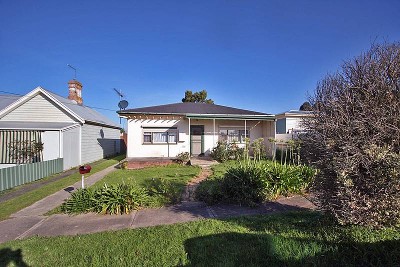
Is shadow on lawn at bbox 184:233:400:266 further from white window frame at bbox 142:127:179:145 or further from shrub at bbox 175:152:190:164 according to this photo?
white window frame at bbox 142:127:179:145

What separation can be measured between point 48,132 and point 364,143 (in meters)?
13.6

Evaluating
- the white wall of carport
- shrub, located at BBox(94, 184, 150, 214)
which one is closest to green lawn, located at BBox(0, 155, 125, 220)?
Answer: shrub, located at BBox(94, 184, 150, 214)

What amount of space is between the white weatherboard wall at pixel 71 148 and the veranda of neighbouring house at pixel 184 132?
10.6ft

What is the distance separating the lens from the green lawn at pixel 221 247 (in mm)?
2922

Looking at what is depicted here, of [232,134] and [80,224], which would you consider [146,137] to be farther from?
[80,224]

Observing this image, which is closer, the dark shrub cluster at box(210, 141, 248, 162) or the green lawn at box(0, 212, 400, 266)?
the green lawn at box(0, 212, 400, 266)

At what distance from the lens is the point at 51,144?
11.7 meters

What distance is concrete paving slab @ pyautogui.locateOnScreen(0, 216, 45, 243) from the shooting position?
4039 mm

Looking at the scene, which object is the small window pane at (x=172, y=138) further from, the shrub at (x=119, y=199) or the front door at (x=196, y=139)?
the shrub at (x=119, y=199)

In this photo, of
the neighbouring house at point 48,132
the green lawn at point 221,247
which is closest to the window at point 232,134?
the neighbouring house at point 48,132

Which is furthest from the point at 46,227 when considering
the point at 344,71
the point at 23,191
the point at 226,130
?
the point at 226,130

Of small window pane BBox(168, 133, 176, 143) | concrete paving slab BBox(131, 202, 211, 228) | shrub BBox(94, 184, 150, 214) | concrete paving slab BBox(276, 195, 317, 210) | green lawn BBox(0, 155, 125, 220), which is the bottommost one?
green lawn BBox(0, 155, 125, 220)

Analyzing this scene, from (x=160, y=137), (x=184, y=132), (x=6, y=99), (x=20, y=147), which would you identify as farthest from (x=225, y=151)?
(x=6, y=99)

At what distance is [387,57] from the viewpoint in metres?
3.13
